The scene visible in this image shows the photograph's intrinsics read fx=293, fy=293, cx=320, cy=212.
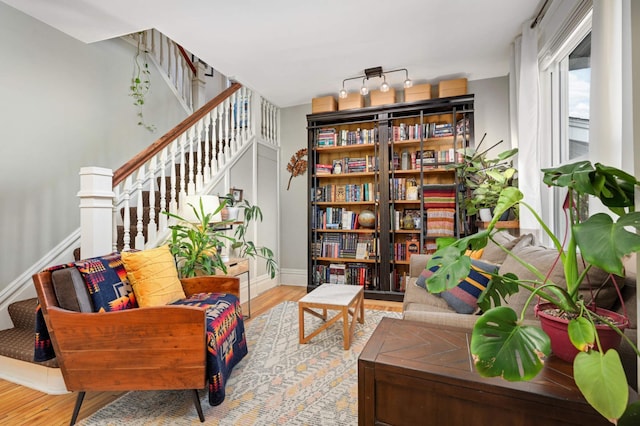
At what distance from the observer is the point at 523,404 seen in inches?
32.5

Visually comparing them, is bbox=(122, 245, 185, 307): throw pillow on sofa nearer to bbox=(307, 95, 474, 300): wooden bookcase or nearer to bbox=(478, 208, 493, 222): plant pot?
bbox=(307, 95, 474, 300): wooden bookcase

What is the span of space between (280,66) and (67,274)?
270 cm

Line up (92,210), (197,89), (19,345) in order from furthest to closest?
(197,89) → (92,210) → (19,345)

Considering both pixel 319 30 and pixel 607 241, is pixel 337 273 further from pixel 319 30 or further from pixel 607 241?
pixel 607 241

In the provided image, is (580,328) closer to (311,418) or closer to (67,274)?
(311,418)

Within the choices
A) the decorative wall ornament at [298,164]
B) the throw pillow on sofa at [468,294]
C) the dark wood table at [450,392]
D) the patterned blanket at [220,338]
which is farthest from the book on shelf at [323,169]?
the dark wood table at [450,392]

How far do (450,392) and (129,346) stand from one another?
1.43 m

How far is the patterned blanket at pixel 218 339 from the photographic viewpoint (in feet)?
4.91

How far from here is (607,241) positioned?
2.28 ft

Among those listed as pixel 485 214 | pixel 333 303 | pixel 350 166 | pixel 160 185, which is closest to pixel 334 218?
pixel 350 166

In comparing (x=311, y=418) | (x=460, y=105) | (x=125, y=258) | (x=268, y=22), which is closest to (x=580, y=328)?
(x=311, y=418)

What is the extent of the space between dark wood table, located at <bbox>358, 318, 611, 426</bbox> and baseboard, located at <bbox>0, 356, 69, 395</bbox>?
1859mm

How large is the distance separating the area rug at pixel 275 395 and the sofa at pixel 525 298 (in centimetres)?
64

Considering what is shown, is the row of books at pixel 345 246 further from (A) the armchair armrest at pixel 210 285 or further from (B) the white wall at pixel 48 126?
(B) the white wall at pixel 48 126
